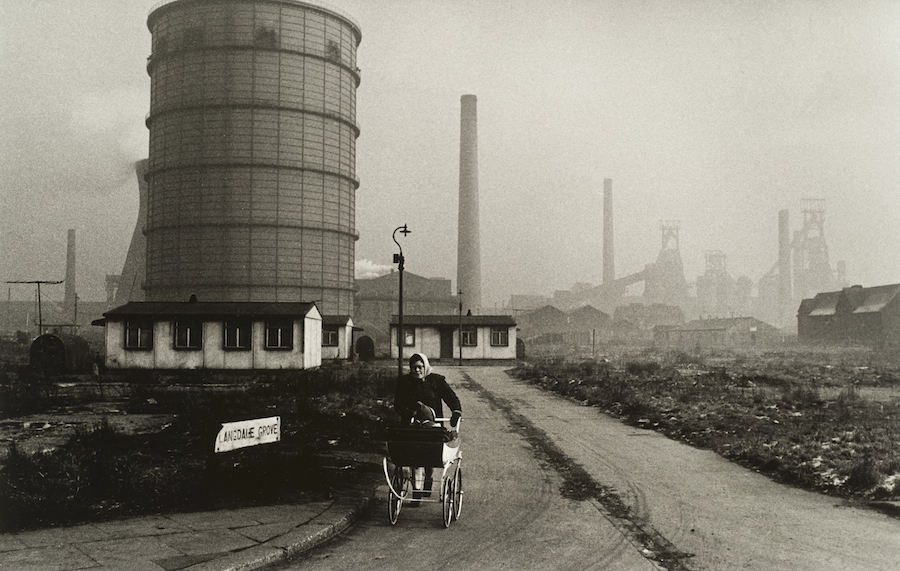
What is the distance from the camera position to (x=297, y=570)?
16.0ft

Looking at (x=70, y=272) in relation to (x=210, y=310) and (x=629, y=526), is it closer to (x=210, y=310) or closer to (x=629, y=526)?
(x=210, y=310)

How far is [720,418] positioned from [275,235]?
27.5 meters

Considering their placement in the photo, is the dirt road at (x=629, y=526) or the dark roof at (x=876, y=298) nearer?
the dirt road at (x=629, y=526)

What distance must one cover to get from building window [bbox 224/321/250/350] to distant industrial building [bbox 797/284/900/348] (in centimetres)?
4331

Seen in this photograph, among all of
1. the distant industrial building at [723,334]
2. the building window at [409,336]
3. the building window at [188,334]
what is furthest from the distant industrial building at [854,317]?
the building window at [188,334]

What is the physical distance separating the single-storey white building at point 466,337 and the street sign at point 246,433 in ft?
108

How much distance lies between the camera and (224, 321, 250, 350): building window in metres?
27.5

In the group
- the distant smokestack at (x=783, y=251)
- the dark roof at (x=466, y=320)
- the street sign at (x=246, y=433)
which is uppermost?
the distant smokestack at (x=783, y=251)

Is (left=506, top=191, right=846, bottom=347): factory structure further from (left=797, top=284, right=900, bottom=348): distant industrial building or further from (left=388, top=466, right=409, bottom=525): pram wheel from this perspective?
(left=388, top=466, right=409, bottom=525): pram wheel

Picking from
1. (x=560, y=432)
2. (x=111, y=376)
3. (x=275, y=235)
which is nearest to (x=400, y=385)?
(x=560, y=432)

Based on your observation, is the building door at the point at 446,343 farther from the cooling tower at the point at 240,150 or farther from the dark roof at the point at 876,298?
the dark roof at the point at 876,298

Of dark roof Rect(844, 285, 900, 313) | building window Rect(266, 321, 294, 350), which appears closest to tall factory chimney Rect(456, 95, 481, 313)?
building window Rect(266, 321, 294, 350)

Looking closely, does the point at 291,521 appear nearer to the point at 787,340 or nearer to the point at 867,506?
the point at 867,506

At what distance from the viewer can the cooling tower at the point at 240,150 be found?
118 ft
